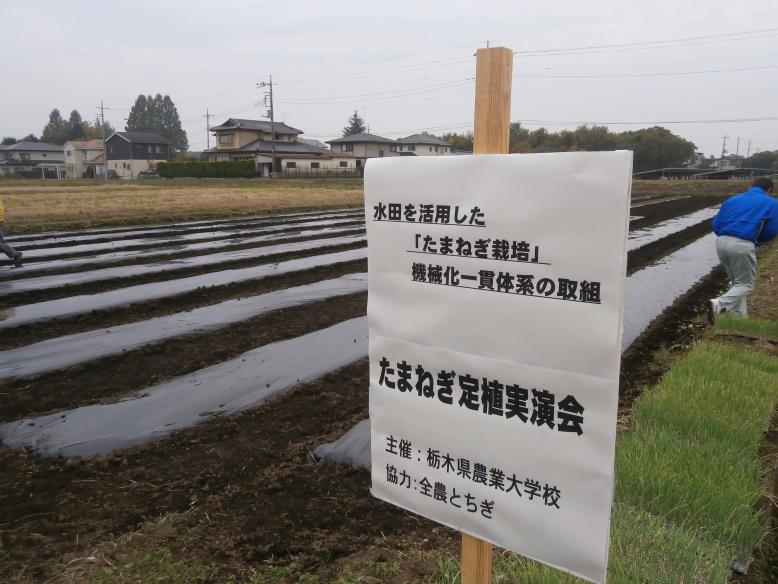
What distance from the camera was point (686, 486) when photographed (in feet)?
9.96

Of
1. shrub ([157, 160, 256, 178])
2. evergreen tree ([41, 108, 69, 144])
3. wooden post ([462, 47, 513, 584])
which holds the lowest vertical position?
wooden post ([462, 47, 513, 584])

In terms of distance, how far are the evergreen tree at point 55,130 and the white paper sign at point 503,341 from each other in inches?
5367

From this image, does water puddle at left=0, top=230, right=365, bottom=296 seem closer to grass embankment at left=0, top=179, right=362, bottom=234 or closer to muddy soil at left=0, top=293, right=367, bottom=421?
muddy soil at left=0, top=293, right=367, bottom=421

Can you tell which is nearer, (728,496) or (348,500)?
(728,496)

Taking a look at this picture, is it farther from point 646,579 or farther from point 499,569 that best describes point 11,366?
point 646,579

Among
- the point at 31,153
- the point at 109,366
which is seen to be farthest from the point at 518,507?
the point at 31,153

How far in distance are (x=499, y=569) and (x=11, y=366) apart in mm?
5434

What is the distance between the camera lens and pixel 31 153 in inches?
3378

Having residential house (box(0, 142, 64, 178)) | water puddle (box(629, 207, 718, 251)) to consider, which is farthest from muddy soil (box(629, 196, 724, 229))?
residential house (box(0, 142, 64, 178))

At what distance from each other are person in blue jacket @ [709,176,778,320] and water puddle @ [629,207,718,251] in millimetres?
6467

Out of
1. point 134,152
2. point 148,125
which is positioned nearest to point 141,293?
point 134,152

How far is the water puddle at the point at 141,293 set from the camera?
25.4 ft

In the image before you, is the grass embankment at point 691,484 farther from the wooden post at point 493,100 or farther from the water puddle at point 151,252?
the water puddle at point 151,252

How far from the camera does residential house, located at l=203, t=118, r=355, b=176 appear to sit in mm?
58469
